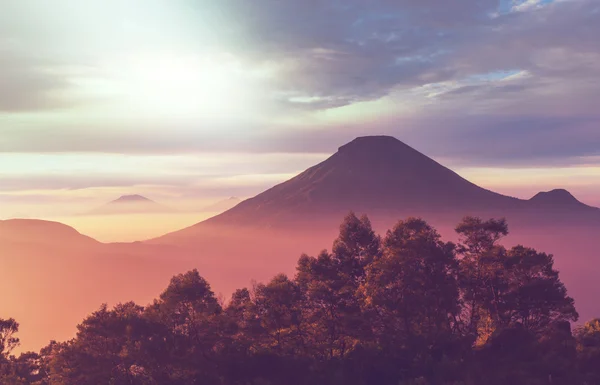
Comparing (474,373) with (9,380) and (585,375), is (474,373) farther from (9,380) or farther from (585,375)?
(9,380)

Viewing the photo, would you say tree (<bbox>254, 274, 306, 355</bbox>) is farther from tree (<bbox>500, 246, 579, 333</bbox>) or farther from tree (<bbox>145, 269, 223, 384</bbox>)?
tree (<bbox>500, 246, 579, 333</bbox>)

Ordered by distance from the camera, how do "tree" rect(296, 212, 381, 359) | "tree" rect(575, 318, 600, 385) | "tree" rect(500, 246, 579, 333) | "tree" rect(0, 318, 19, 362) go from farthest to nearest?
"tree" rect(0, 318, 19, 362) → "tree" rect(500, 246, 579, 333) → "tree" rect(296, 212, 381, 359) → "tree" rect(575, 318, 600, 385)

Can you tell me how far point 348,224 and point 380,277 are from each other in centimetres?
651

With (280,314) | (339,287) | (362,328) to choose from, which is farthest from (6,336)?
(362,328)

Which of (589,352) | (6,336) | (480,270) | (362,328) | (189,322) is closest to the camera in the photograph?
(589,352)

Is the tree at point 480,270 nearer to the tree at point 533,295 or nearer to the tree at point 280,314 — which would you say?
the tree at point 533,295

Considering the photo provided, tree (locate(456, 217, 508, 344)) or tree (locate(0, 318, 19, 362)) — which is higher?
tree (locate(456, 217, 508, 344))

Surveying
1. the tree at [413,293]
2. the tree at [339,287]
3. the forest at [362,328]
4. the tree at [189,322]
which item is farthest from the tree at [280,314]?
the tree at [413,293]

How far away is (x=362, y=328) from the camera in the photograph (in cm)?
3909

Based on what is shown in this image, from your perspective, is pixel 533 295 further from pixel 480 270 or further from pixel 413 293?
pixel 413 293

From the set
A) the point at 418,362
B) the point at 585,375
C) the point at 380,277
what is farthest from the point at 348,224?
the point at 585,375

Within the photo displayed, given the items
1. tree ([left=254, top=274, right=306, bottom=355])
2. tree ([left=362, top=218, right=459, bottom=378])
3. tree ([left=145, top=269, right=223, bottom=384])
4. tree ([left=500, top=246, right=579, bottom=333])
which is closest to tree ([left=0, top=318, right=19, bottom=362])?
tree ([left=145, top=269, right=223, bottom=384])

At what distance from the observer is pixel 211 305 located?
3728 cm

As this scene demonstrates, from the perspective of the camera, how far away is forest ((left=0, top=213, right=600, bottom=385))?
34562 millimetres
